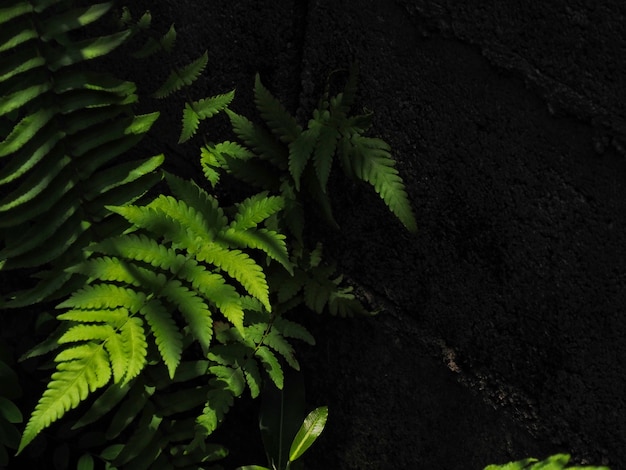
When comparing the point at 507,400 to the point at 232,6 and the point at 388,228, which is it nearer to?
the point at 388,228

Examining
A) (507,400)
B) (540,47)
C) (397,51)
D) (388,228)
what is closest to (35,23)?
(397,51)

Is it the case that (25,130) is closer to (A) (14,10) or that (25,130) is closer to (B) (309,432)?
(A) (14,10)

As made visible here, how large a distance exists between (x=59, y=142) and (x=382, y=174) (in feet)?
3.68

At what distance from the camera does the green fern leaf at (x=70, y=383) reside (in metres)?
2.41

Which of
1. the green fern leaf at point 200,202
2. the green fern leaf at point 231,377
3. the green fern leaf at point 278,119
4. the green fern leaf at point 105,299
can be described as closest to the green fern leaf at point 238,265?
the green fern leaf at point 200,202

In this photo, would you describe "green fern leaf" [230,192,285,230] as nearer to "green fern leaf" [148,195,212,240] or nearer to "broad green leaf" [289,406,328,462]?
"green fern leaf" [148,195,212,240]

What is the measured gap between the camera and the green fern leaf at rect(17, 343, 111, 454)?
2.41 m

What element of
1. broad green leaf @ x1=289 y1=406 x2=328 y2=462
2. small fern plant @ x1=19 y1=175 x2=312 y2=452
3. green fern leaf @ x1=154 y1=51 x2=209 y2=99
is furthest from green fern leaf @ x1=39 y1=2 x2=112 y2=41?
broad green leaf @ x1=289 y1=406 x2=328 y2=462

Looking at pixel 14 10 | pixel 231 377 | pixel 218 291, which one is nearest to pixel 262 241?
pixel 218 291

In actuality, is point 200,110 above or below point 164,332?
above

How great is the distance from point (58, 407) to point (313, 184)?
111 centimetres

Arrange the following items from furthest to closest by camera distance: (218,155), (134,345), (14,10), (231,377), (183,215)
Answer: (218,155) → (231,377) → (183,215) → (14,10) → (134,345)

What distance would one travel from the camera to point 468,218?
2648 mm

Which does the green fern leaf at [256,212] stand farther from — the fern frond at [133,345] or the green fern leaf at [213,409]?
the green fern leaf at [213,409]
